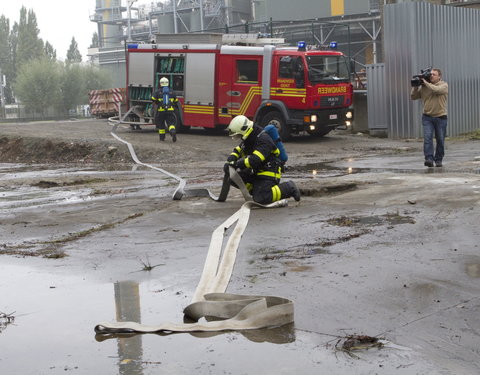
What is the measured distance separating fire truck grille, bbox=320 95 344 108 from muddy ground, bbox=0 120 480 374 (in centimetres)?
798

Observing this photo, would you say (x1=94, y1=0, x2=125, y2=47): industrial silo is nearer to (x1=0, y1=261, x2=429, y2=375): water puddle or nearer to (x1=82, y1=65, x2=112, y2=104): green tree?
(x1=82, y1=65, x2=112, y2=104): green tree

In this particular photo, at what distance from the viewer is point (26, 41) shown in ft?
319

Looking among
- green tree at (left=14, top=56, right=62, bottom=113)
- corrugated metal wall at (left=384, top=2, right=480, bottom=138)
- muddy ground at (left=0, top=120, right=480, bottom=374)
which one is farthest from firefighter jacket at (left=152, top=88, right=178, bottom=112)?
green tree at (left=14, top=56, right=62, bottom=113)

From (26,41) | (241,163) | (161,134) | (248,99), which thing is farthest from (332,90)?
(26,41)

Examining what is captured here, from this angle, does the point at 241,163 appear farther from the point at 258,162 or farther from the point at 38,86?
the point at 38,86

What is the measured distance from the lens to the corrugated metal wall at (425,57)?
21.2 meters

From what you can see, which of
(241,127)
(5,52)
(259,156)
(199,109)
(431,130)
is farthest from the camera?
(5,52)

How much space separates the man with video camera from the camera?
527 inches

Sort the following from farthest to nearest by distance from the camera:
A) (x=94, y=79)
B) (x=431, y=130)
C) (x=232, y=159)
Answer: (x=94, y=79) < (x=431, y=130) < (x=232, y=159)

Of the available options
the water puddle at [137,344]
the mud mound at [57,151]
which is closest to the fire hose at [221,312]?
the water puddle at [137,344]

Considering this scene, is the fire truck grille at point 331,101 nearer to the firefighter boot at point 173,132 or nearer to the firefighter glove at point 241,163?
the firefighter boot at point 173,132

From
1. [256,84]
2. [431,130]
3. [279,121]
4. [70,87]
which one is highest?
[70,87]

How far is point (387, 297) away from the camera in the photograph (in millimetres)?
5508

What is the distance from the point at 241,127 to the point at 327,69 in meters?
12.6
